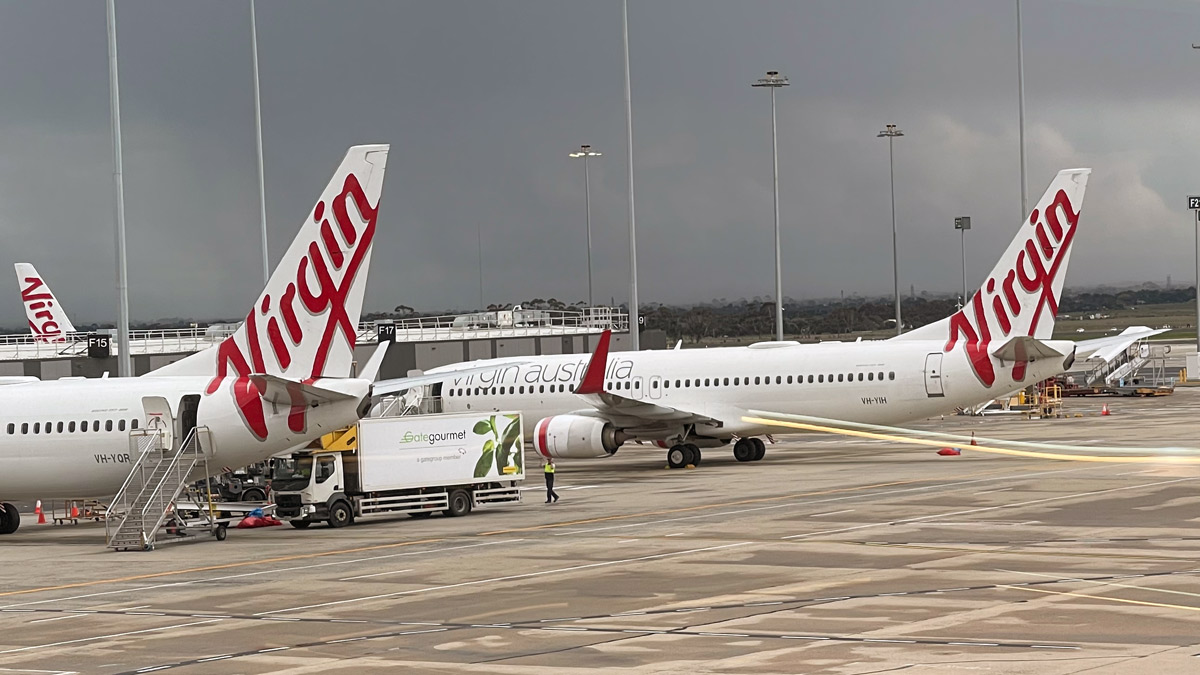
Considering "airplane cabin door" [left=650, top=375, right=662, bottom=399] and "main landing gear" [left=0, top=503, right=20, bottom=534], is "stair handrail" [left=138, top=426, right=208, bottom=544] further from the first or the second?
"airplane cabin door" [left=650, top=375, right=662, bottom=399]

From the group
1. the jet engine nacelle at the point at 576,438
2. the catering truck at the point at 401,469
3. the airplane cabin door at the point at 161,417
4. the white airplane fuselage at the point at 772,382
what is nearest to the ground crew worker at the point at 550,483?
the catering truck at the point at 401,469

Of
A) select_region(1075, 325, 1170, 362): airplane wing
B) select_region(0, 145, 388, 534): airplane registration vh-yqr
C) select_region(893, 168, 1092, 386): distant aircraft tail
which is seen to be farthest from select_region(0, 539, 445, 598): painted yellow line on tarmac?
select_region(1075, 325, 1170, 362): airplane wing

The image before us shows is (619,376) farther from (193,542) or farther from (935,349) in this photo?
(193,542)

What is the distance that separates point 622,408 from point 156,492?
61.7ft

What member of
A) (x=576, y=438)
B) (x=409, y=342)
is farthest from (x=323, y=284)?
(x=409, y=342)

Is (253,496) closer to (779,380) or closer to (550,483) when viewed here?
(550,483)

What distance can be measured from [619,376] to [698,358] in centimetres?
272

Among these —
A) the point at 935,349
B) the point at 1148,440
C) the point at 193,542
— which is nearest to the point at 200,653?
the point at 193,542

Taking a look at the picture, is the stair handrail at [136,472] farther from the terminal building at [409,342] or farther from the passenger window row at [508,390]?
the passenger window row at [508,390]

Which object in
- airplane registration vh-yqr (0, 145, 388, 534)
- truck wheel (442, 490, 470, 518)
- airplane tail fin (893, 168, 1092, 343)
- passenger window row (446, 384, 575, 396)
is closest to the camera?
airplane registration vh-yqr (0, 145, 388, 534)

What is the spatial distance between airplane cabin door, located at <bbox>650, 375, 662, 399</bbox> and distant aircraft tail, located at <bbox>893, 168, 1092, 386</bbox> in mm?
9521

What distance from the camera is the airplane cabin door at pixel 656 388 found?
4875 centimetres

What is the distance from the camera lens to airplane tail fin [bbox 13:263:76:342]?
262 feet

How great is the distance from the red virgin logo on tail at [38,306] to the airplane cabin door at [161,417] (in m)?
51.7
